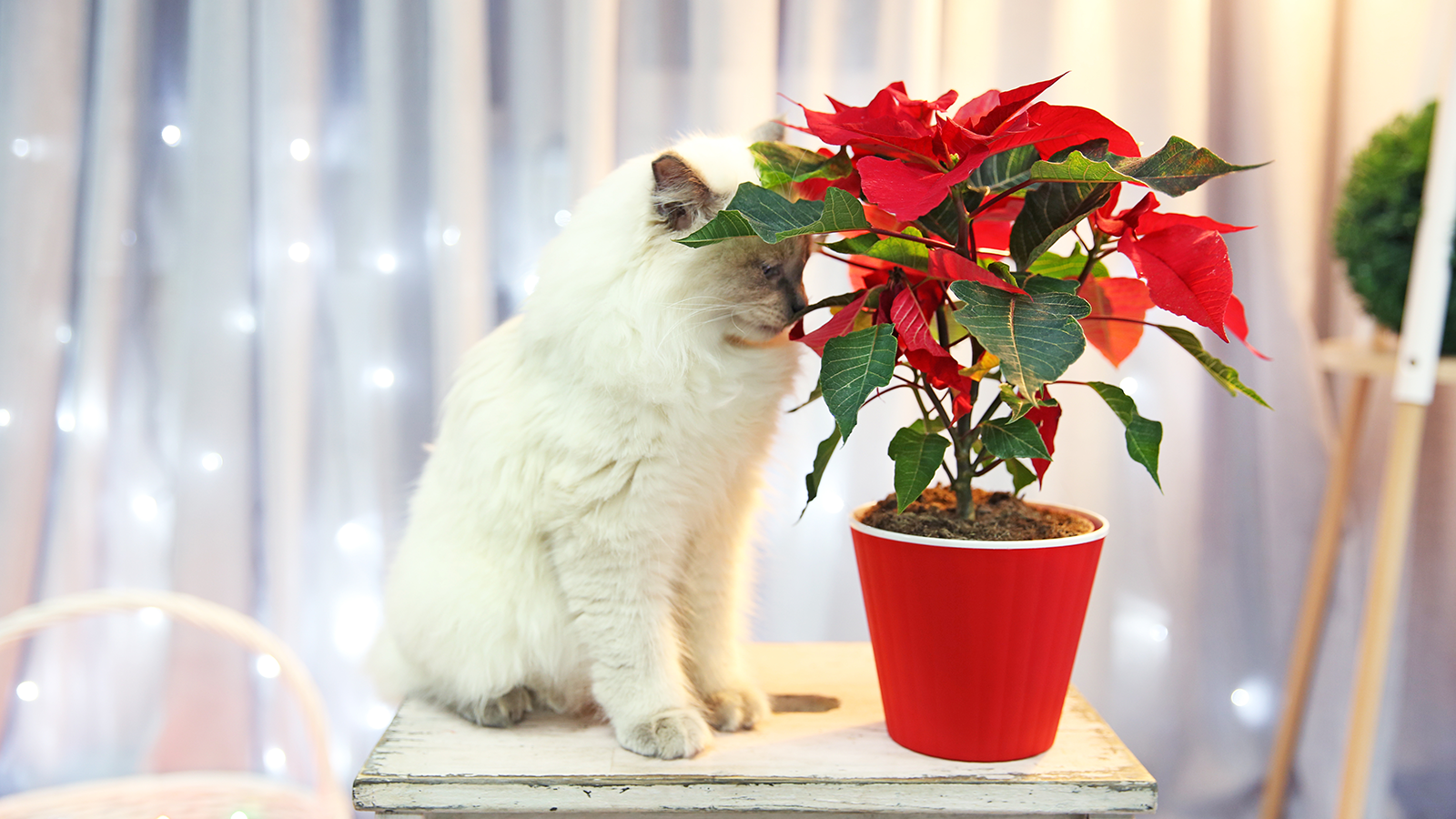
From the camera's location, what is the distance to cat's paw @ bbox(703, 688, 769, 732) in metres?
0.88

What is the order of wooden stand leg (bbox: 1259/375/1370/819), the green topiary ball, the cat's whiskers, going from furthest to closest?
wooden stand leg (bbox: 1259/375/1370/819) < the green topiary ball < the cat's whiskers

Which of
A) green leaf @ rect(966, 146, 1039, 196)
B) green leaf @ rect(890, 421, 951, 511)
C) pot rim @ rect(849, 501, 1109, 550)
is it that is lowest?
pot rim @ rect(849, 501, 1109, 550)

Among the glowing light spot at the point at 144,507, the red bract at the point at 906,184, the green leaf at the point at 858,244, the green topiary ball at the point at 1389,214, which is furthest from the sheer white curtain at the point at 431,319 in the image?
the red bract at the point at 906,184

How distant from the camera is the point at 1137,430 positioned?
0.75 m

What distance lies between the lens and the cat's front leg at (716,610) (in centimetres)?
92

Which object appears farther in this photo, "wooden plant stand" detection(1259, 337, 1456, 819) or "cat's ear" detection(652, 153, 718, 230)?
"wooden plant stand" detection(1259, 337, 1456, 819)

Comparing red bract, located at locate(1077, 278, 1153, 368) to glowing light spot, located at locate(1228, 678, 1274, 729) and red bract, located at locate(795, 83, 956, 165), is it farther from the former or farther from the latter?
glowing light spot, located at locate(1228, 678, 1274, 729)

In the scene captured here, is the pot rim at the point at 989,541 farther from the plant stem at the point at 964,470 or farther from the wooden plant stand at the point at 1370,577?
the wooden plant stand at the point at 1370,577

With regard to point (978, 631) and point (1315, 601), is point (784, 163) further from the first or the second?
point (1315, 601)

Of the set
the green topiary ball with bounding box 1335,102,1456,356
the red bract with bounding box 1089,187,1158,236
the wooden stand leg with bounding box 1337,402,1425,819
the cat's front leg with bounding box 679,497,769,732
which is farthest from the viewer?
the green topiary ball with bounding box 1335,102,1456,356

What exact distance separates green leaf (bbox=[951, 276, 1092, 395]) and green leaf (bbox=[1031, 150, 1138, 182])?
0.26 feet

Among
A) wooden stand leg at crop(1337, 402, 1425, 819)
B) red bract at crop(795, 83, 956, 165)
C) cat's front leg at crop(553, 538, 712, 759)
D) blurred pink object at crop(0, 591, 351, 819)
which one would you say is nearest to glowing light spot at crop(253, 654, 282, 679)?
blurred pink object at crop(0, 591, 351, 819)

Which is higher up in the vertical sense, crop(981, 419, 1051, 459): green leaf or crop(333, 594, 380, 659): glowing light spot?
crop(981, 419, 1051, 459): green leaf

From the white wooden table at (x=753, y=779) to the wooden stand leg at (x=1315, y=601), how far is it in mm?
836
